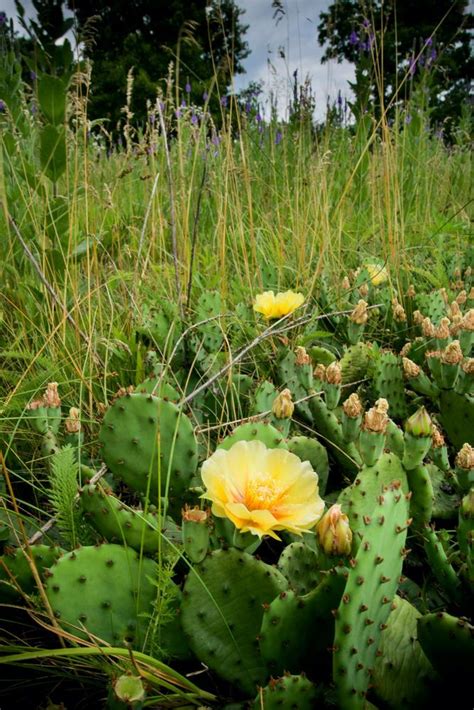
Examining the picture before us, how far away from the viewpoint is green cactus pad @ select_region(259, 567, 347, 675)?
59 cm

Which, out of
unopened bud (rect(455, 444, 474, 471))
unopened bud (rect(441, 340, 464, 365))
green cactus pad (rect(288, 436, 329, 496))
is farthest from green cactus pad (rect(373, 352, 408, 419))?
unopened bud (rect(455, 444, 474, 471))

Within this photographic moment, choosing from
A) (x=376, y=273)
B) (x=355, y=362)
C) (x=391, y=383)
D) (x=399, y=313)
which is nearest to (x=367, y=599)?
(x=391, y=383)

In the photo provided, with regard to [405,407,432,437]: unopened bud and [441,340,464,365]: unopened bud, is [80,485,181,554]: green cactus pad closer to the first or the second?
[405,407,432,437]: unopened bud

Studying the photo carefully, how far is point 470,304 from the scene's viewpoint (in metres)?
1.69

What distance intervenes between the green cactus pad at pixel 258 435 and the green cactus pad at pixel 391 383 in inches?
18.0

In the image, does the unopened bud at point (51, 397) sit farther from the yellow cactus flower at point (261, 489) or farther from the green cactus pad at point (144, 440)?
the yellow cactus flower at point (261, 489)

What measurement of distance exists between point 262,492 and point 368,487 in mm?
191

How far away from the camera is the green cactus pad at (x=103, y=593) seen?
2.12 ft

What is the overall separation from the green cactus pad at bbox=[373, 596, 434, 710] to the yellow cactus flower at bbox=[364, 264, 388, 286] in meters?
1.18

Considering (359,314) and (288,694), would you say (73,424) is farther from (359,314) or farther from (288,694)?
(359,314)

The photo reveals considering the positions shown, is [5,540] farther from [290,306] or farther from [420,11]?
[420,11]

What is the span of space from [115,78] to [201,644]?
1472cm

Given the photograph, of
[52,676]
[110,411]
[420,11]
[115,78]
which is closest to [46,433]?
[110,411]

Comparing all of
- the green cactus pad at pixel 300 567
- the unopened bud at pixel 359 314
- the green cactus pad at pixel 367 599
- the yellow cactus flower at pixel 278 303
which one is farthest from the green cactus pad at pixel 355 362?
the green cactus pad at pixel 367 599
